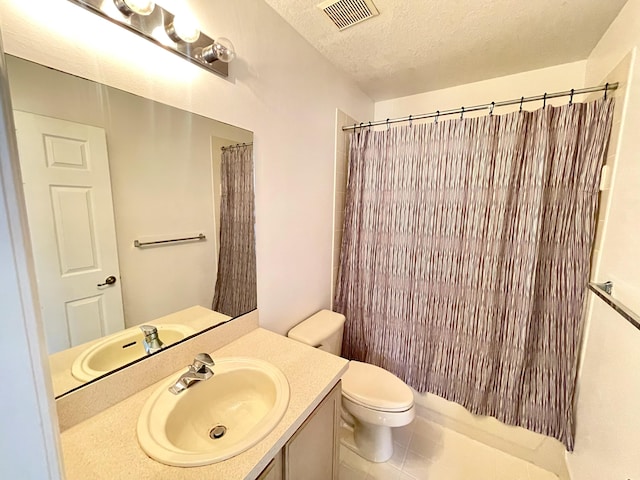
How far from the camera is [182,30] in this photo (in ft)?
2.83

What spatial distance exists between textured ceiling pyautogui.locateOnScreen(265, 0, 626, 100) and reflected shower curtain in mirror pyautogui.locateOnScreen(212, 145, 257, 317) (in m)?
0.77

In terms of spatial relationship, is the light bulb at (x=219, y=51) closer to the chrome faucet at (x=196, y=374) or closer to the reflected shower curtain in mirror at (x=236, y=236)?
the reflected shower curtain in mirror at (x=236, y=236)

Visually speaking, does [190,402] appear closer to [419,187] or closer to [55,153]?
[55,153]

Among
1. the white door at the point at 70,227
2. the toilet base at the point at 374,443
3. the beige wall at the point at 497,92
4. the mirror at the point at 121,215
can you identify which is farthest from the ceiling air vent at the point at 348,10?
the toilet base at the point at 374,443

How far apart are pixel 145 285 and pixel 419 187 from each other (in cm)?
151

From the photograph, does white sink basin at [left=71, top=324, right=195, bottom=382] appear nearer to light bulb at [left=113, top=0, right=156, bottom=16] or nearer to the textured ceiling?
light bulb at [left=113, top=0, right=156, bottom=16]

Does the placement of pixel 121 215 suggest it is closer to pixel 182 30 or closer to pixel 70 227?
pixel 70 227

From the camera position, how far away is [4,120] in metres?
0.26

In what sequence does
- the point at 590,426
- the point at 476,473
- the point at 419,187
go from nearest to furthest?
1. the point at 590,426
2. the point at 476,473
3. the point at 419,187

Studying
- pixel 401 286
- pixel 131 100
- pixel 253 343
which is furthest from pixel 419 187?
pixel 131 100

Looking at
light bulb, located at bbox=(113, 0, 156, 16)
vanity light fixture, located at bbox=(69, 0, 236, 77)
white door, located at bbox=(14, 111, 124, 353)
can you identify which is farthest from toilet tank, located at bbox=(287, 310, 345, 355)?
light bulb, located at bbox=(113, 0, 156, 16)

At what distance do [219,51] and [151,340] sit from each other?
105 centimetres

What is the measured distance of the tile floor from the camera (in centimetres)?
142

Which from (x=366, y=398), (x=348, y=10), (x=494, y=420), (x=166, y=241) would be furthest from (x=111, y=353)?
(x=494, y=420)
